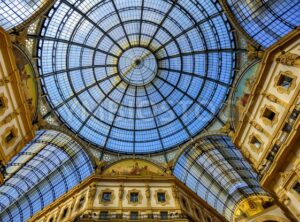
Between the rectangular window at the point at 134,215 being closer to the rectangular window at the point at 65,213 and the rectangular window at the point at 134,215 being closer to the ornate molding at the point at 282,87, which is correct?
the rectangular window at the point at 65,213

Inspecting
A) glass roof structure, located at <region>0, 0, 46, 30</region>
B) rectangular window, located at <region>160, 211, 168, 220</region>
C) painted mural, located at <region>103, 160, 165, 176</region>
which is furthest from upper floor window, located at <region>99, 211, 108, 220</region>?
glass roof structure, located at <region>0, 0, 46, 30</region>

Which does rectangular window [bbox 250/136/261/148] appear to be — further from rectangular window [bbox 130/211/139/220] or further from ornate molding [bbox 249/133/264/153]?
rectangular window [bbox 130/211/139/220]

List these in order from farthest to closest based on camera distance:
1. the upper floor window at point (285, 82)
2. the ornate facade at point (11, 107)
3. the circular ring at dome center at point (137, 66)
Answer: the circular ring at dome center at point (137, 66) < the upper floor window at point (285, 82) < the ornate facade at point (11, 107)

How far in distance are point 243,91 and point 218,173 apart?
16.7 m

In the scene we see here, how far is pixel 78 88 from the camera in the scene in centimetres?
3647

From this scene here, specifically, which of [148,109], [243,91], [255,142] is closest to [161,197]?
[255,142]

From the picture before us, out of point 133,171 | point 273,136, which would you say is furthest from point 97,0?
point 273,136

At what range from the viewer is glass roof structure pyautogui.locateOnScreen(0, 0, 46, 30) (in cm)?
2505

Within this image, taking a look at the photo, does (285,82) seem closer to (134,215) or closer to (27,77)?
(134,215)

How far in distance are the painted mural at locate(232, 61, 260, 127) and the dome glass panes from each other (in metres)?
2.16

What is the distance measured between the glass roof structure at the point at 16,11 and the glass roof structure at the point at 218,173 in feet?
86.2

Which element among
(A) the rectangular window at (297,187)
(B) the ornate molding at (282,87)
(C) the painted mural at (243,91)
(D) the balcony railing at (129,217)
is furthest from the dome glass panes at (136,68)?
(A) the rectangular window at (297,187)

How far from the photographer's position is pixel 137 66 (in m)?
38.6

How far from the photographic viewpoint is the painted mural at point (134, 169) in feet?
120
